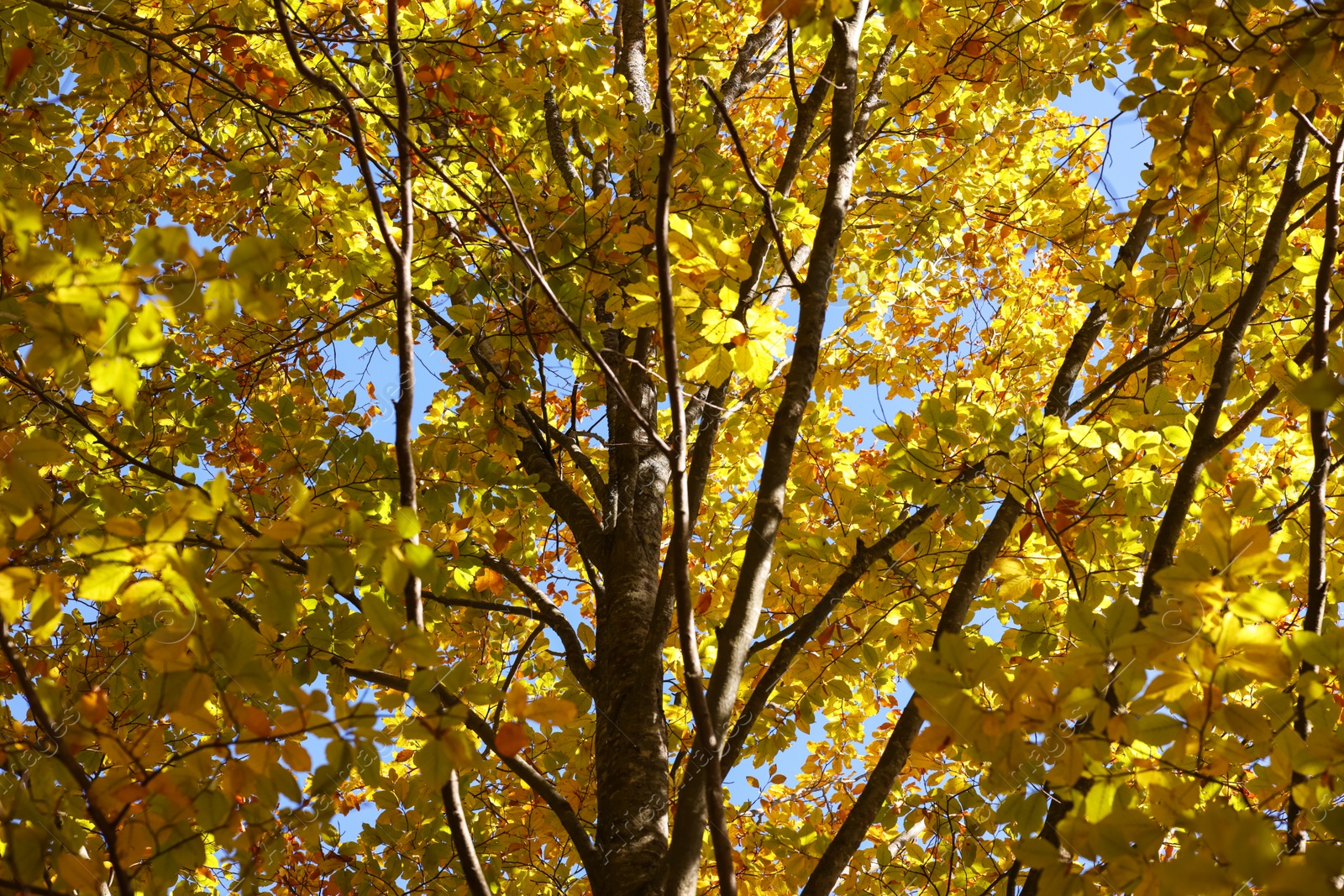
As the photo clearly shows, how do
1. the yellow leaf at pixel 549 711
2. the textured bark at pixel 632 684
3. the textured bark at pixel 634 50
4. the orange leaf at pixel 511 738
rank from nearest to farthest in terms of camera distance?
1. the yellow leaf at pixel 549 711
2. the orange leaf at pixel 511 738
3. the textured bark at pixel 632 684
4. the textured bark at pixel 634 50

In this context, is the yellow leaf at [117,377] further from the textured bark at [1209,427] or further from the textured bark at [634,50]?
the textured bark at [634,50]

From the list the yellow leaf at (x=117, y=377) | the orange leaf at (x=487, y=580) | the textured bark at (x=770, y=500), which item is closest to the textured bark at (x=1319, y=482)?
the textured bark at (x=770, y=500)

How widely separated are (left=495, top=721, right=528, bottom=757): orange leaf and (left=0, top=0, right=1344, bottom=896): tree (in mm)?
12

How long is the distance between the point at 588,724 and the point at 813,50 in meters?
3.62

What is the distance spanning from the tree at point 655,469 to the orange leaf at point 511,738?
12 millimetres

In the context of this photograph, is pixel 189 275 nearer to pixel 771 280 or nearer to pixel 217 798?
pixel 217 798

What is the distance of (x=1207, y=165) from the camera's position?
6.84 ft

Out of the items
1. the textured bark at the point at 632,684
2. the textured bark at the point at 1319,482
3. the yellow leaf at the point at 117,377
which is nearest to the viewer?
the yellow leaf at the point at 117,377

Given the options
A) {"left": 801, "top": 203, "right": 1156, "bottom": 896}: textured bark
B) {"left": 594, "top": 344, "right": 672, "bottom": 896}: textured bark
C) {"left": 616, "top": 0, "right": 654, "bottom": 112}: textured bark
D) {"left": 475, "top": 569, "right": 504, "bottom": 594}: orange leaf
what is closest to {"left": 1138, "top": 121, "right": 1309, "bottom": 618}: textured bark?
{"left": 801, "top": 203, "right": 1156, "bottom": 896}: textured bark

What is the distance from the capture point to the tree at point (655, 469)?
129 cm

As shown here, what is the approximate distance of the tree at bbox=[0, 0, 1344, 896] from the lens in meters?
1.29

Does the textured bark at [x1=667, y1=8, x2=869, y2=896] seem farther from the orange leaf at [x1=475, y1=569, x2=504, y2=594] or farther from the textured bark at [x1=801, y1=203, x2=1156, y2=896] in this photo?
the orange leaf at [x1=475, y1=569, x2=504, y2=594]

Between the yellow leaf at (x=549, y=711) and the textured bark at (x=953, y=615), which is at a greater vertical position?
the textured bark at (x=953, y=615)

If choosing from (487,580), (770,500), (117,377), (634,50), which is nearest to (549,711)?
(117,377)
